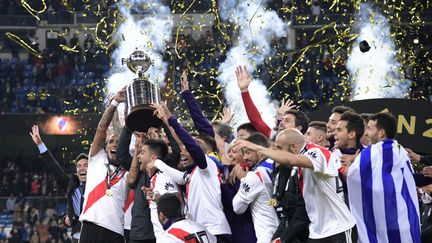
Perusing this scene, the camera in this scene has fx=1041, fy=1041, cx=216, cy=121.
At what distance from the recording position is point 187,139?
961 cm

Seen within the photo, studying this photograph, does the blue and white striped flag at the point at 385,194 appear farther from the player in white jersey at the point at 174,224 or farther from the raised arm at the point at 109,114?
the raised arm at the point at 109,114

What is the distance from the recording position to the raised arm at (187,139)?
31.4 ft

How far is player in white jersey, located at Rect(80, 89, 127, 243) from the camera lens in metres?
10.9

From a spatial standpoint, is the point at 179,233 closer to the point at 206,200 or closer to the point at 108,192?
the point at 206,200

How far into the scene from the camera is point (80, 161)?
41.8 ft

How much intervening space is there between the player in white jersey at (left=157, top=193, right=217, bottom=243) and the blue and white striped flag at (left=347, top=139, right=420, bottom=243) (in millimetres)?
1485

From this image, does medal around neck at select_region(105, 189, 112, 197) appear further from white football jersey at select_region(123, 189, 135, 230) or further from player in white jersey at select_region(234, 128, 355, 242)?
player in white jersey at select_region(234, 128, 355, 242)

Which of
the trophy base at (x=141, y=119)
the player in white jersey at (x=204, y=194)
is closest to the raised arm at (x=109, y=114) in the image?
the trophy base at (x=141, y=119)

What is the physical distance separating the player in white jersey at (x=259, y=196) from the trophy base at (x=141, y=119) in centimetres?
98

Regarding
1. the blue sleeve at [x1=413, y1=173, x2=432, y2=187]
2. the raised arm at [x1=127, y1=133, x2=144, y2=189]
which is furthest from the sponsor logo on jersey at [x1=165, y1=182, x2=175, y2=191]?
the blue sleeve at [x1=413, y1=173, x2=432, y2=187]

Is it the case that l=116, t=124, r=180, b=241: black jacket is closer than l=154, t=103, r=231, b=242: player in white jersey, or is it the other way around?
l=154, t=103, r=231, b=242: player in white jersey

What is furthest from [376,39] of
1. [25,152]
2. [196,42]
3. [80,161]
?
[25,152]

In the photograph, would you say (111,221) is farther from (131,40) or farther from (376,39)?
(376,39)

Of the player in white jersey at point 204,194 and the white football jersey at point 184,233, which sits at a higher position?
the player in white jersey at point 204,194
